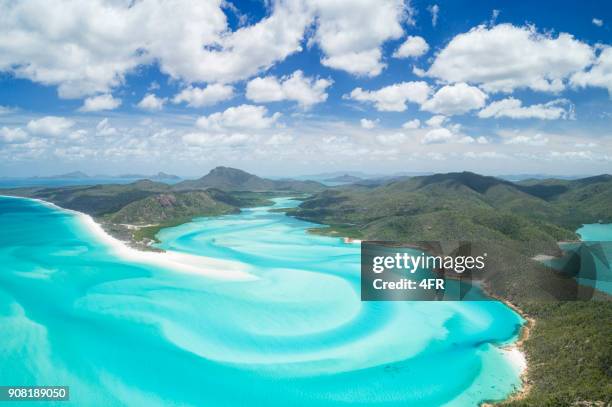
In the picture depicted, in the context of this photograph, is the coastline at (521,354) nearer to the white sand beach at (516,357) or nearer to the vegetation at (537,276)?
the white sand beach at (516,357)

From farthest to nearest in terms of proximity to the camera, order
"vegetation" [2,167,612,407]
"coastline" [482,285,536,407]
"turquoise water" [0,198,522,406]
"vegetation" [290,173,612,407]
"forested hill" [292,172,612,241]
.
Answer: "forested hill" [292,172,612,241] < "turquoise water" [0,198,522,406] < "coastline" [482,285,536,407] < "vegetation" [2,167,612,407] < "vegetation" [290,173,612,407]

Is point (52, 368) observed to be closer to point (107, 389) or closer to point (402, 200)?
point (107, 389)

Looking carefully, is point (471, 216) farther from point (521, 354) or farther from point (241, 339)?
point (241, 339)

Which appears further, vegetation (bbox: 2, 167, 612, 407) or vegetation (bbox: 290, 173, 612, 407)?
vegetation (bbox: 2, 167, 612, 407)

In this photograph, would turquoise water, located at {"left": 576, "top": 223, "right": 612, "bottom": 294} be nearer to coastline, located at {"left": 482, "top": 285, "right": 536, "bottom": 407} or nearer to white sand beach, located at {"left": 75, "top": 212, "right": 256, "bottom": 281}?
coastline, located at {"left": 482, "top": 285, "right": 536, "bottom": 407}

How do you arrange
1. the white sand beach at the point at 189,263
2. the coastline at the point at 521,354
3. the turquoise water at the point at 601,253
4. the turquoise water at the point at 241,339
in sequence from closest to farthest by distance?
the coastline at the point at 521,354 < the turquoise water at the point at 241,339 < the turquoise water at the point at 601,253 < the white sand beach at the point at 189,263

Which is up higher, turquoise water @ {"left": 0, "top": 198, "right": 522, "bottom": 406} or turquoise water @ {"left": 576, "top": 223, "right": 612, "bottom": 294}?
turquoise water @ {"left": 576, "top": 223, "right": 612, "bottom": 294}

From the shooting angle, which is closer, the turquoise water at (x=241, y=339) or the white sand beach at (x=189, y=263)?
the turquoise water at (x=241, y=339)

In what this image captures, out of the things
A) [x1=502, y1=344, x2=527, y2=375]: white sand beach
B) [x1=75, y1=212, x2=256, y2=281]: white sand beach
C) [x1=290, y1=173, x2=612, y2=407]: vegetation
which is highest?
[x1=290, y1=173, x2=612, y2=407]: vegetation

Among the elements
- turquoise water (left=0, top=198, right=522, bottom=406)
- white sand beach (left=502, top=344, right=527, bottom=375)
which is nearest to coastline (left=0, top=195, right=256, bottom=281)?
turquoise water (left=0, top=198, right=522, bottom=406)

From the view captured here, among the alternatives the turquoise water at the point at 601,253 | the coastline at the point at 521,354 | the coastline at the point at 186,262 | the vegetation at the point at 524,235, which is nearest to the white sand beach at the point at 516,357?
the coastline at the point at 521,354
